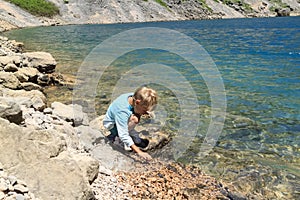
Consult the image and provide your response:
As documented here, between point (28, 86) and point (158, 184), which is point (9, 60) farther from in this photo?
point (158, 184)

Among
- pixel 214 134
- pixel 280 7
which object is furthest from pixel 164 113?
pixel 280 7

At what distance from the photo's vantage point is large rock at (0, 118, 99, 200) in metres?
4.88

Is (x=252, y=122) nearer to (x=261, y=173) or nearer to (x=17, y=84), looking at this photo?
(x=261, y=173)

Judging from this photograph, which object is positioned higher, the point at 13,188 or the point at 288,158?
the point at 13,188

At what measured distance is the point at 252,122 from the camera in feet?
38.4

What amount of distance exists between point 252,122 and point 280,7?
153468 millimetres

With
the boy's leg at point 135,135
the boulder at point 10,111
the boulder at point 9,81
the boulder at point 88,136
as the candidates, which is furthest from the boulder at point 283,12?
the boulder at point 10,111

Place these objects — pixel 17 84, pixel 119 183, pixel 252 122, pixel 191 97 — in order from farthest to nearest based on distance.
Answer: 1. pixel 191 97
2. pixel 17 84
3. pixel 252 122
4. pixel 119 183

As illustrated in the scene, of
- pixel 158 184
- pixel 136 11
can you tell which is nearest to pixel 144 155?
pixel 158 184

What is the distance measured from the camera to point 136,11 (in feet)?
339

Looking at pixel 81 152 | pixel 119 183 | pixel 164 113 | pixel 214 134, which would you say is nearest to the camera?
pixel 119 183

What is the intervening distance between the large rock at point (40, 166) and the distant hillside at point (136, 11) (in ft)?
209

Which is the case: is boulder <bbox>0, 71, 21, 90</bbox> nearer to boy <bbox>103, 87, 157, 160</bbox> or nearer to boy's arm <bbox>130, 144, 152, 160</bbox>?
boy <bbox>103, 87, 157, 160</bbox>

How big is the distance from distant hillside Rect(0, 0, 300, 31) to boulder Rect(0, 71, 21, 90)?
180 feet
